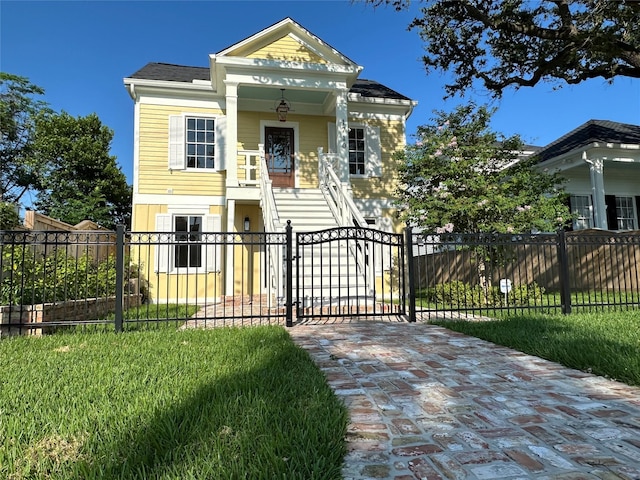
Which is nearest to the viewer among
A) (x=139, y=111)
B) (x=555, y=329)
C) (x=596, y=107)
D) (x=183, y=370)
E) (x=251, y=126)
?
(x=183, y=370)

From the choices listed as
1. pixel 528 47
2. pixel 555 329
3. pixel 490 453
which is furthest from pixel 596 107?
pixel 490 453

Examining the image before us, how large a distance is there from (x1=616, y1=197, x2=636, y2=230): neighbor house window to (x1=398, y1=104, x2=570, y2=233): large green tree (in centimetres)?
738

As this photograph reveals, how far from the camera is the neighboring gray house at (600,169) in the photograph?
44.0 ft

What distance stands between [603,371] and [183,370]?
3934 mm

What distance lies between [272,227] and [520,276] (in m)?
6.00

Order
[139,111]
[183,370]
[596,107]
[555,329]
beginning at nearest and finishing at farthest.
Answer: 1. [183,370]
2. [555,329]
3. [139,111]
4. [596,107]

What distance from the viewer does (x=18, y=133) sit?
22719 millimetres

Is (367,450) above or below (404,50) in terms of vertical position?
below

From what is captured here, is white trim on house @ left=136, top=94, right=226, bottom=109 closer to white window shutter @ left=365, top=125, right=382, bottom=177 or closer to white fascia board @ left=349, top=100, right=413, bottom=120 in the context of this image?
white fascia board @ left=349, top=100, right=413, bottom=120

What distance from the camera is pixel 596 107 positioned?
18453 mm

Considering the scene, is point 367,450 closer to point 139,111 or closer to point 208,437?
point 208,437

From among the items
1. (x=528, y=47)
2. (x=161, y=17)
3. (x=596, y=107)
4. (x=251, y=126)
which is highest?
(x=161, y=17)

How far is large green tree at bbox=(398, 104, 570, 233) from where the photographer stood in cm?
912

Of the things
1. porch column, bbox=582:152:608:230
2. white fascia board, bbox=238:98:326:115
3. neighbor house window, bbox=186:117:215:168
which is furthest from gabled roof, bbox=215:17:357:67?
porch column, bbox=582:152:608:230
